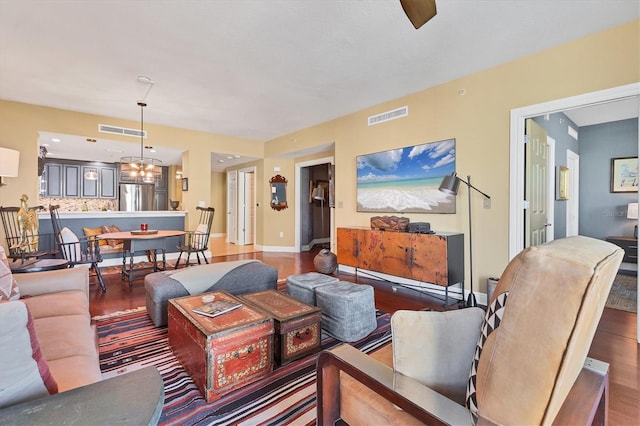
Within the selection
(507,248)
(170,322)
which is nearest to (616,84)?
(507,248)

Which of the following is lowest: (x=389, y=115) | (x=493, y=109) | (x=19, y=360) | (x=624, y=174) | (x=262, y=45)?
(x=19, y=360)

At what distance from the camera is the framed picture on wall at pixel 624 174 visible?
4574 mm

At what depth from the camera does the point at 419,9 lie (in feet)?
4.60

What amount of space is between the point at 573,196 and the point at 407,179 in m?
3.32

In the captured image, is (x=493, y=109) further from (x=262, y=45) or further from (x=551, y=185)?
(x=262, y=45)

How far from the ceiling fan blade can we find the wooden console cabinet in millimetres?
2240

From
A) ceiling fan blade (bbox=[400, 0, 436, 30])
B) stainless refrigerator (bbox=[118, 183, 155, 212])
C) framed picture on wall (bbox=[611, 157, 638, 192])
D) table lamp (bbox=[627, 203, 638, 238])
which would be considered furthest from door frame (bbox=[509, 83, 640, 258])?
stainless refrigerator (bbox=[118, 183, 155, 212])

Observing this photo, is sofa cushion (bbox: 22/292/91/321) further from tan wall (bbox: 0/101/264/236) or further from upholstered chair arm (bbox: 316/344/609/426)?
tan wall (bbox: 0/101/264/236)

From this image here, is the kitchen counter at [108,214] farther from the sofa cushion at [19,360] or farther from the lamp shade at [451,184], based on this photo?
the sofa cushion at [19,360]

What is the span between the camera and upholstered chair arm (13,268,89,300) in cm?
206

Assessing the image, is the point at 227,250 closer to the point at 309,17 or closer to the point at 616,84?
the point at 309,17

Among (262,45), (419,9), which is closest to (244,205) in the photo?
(262,45)

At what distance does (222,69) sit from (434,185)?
2970 mm

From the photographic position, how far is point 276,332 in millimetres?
1948
